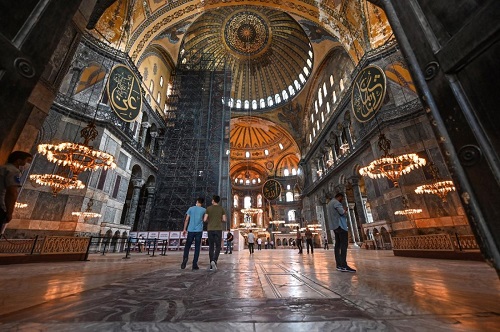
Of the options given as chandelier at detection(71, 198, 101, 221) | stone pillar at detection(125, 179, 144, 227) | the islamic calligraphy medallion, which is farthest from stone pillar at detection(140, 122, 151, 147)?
the islamic calligraphy medallion

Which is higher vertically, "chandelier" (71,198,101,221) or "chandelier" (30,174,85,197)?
"chandelier" (30,174,85,197)

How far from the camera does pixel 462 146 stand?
0.92m

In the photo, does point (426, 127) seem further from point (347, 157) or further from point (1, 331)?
point (1, 331)

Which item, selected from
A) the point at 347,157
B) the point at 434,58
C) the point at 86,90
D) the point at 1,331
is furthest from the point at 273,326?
the point at 347,157

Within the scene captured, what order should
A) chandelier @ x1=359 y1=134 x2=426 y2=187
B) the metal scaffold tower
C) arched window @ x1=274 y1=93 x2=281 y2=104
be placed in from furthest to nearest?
arched window @ x1=274 y1=93 x2=281 y2=104 < the metal scaffold tower < chandelier @ x1=359 y1=134 x2=426 y2=187

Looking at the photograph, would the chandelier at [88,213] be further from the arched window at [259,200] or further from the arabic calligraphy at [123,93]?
the arched window at [259,200]

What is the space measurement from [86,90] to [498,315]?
47.9 ft

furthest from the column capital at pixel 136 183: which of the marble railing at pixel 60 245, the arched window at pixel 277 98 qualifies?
the arched window at pixel 277 98

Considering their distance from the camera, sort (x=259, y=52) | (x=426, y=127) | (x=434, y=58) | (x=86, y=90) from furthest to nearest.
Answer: (x=259, y=52) → (x=86, y=90) → (x=426, y=127) → (x=434, y=58)

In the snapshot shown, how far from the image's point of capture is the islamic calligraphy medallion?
70.0ft

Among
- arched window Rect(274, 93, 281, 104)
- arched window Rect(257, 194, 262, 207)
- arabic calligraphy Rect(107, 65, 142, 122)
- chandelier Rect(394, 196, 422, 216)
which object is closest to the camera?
chandelier Rect(394, 196, 422, 216)

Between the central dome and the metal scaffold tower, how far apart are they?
6.08ft

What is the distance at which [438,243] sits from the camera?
18.9 ft

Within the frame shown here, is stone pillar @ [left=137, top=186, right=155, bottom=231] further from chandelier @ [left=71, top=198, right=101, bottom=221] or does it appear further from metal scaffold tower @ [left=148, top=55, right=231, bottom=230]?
chandelier @ [left=71, top=198, right=101, bottom=221]
